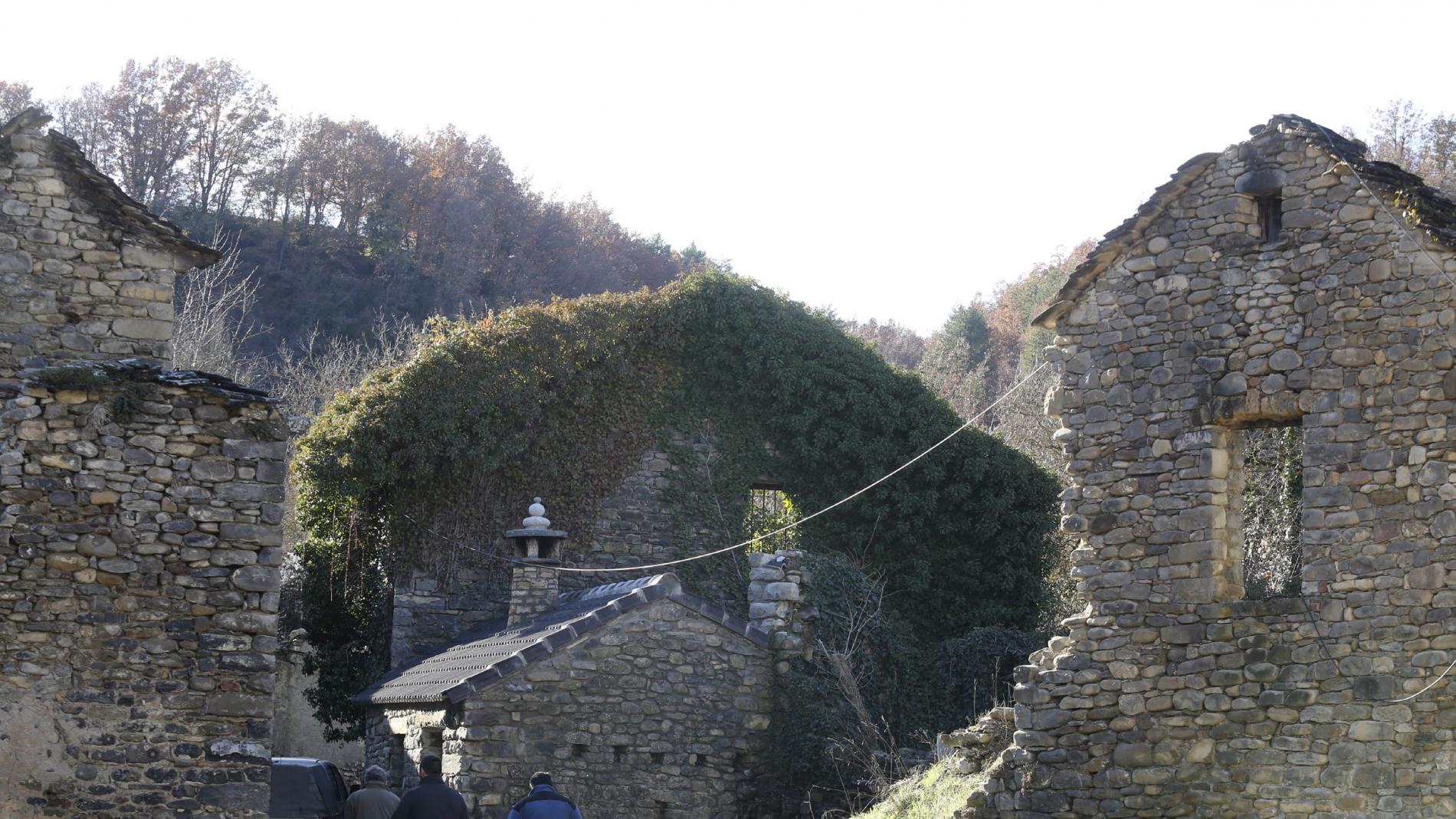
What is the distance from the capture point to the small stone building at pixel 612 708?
13.9 m

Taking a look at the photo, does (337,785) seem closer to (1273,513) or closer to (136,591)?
(136,591)

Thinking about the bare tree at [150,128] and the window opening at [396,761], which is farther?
the bare tree at [150,128]

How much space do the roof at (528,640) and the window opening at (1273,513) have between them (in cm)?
639

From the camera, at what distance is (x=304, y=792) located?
13375 mm

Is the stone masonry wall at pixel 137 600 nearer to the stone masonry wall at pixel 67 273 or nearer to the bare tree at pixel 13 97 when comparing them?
the stone masonry wall at pixel 67 273

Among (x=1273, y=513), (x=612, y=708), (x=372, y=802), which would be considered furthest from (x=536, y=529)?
(x=1273, y=513)

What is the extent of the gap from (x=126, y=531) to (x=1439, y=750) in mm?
8322

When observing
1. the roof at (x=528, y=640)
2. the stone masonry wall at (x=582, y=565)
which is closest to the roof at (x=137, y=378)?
the roof at (x=528, y=640)

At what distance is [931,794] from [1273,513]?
852 cm

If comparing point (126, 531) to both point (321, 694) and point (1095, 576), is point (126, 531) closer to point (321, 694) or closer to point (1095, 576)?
point (1095, 576)

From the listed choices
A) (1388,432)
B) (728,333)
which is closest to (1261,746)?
(1388,432)

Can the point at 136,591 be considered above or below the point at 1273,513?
below

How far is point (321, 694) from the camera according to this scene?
1895 centimetres

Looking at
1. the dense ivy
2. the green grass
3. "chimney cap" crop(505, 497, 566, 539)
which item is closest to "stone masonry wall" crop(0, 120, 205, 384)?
"chimney cap" crop(505, 497, 566, 539)
